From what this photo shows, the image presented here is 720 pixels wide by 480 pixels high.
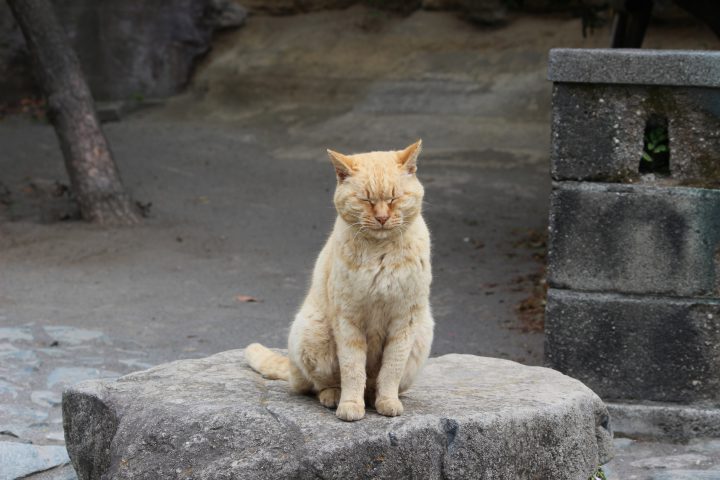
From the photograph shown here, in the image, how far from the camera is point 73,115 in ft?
33.1

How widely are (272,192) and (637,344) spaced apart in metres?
6.50

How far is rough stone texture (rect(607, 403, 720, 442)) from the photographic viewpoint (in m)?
5.60

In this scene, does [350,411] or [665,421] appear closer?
[350,411]

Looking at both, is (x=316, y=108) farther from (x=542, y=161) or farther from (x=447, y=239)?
(x=447, y=239)

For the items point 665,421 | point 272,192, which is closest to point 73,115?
point 272,192

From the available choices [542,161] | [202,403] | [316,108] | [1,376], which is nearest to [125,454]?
[202,403]

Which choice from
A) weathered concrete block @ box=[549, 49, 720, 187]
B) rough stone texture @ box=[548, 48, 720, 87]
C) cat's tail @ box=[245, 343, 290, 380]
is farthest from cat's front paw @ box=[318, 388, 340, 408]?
rough stone texture @ box=[548, 48, 720, 87]

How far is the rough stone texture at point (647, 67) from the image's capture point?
541 cm

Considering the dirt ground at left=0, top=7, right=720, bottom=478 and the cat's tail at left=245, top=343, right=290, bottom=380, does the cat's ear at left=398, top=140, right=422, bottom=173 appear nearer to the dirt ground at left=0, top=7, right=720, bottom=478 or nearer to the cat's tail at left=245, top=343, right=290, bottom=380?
the cat's tail at left=245, top=343, right=290, bottom=380

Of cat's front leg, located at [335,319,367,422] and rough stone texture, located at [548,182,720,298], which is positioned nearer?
cat's front leg, located at [335,319,367,422]

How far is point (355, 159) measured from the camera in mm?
4027

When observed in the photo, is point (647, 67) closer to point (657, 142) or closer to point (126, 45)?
point (657, 142)

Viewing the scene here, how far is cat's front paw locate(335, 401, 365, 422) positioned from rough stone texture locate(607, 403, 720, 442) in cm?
222

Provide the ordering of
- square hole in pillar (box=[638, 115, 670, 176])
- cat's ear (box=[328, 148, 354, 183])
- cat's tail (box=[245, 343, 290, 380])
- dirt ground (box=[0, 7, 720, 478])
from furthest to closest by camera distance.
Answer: dirt ground (box=[0, 7, 720, 478]), square hole in pillar (box=[638, 115, 670, 176]), cat's tail (box=[245, 343, 290, 380]), cat's ear (box=[328, 148, 354, 183])
